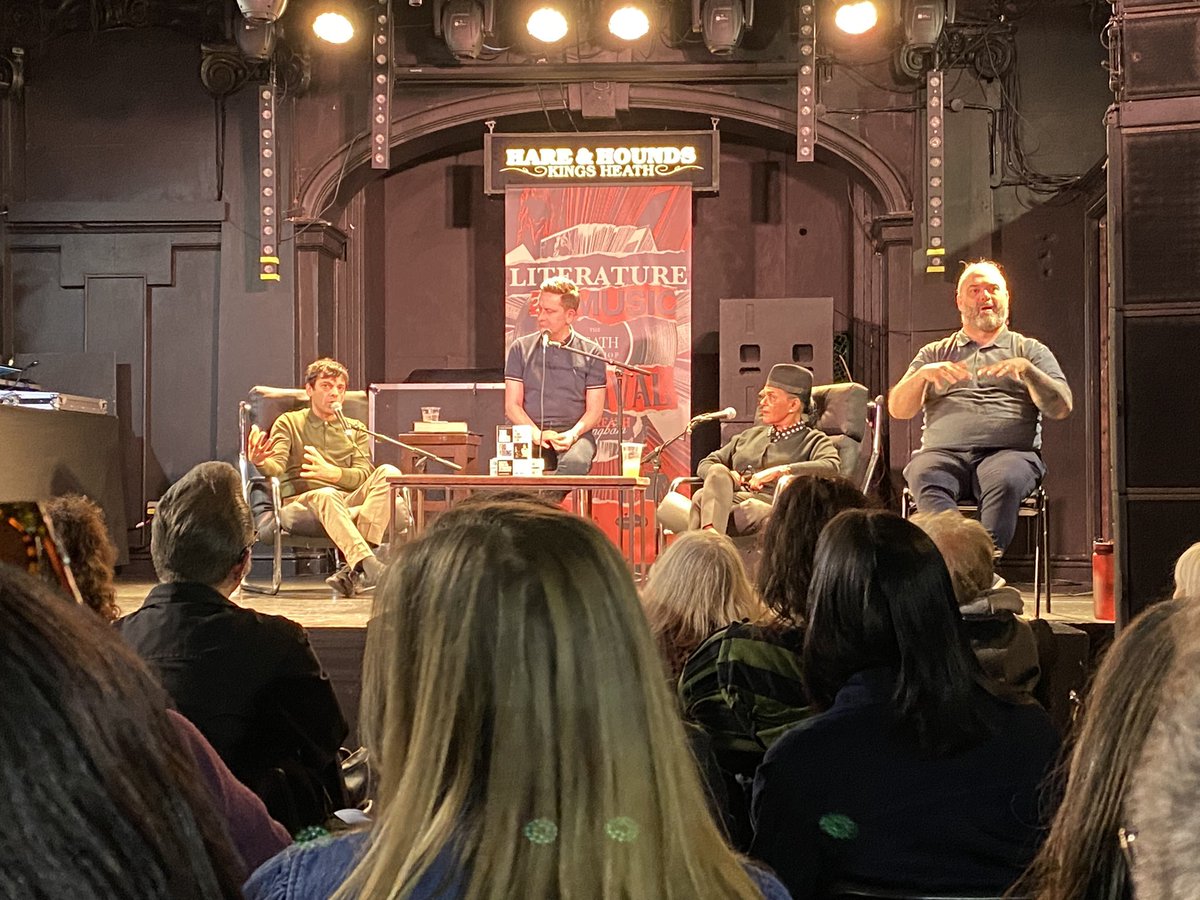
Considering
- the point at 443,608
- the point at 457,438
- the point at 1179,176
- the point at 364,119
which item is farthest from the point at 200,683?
the point at 364,119

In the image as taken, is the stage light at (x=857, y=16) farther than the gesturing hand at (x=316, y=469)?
Yes

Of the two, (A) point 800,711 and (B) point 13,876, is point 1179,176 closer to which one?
(A) point 800,711

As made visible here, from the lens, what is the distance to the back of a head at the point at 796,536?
2.40 meters

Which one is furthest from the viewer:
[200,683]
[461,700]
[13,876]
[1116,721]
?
[200,683]

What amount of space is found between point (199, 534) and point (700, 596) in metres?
0.95

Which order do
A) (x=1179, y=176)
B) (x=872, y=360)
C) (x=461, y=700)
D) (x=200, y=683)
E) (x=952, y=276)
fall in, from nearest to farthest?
(x=461, y=700)
(x=200, y=683)
(x=1179, y=176)
(x=952, y=276)
(x=872, y=360)

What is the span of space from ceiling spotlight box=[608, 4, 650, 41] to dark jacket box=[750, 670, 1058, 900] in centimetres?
593

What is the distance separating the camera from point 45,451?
6051 mm

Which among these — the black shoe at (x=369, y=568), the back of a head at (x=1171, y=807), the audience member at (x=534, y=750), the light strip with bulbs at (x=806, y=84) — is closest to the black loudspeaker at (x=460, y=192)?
the light strip with bulbs at (x=806, y=84)

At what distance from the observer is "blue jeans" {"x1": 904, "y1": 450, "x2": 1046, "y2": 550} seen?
4.71 metres

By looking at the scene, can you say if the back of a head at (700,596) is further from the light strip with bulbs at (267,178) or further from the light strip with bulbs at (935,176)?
the light strip with bulbs at (267,178)

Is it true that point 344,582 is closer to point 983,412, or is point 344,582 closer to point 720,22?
point 983,412

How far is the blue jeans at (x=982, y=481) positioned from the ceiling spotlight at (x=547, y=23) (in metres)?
3.35

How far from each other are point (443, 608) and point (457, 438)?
5.30 m
